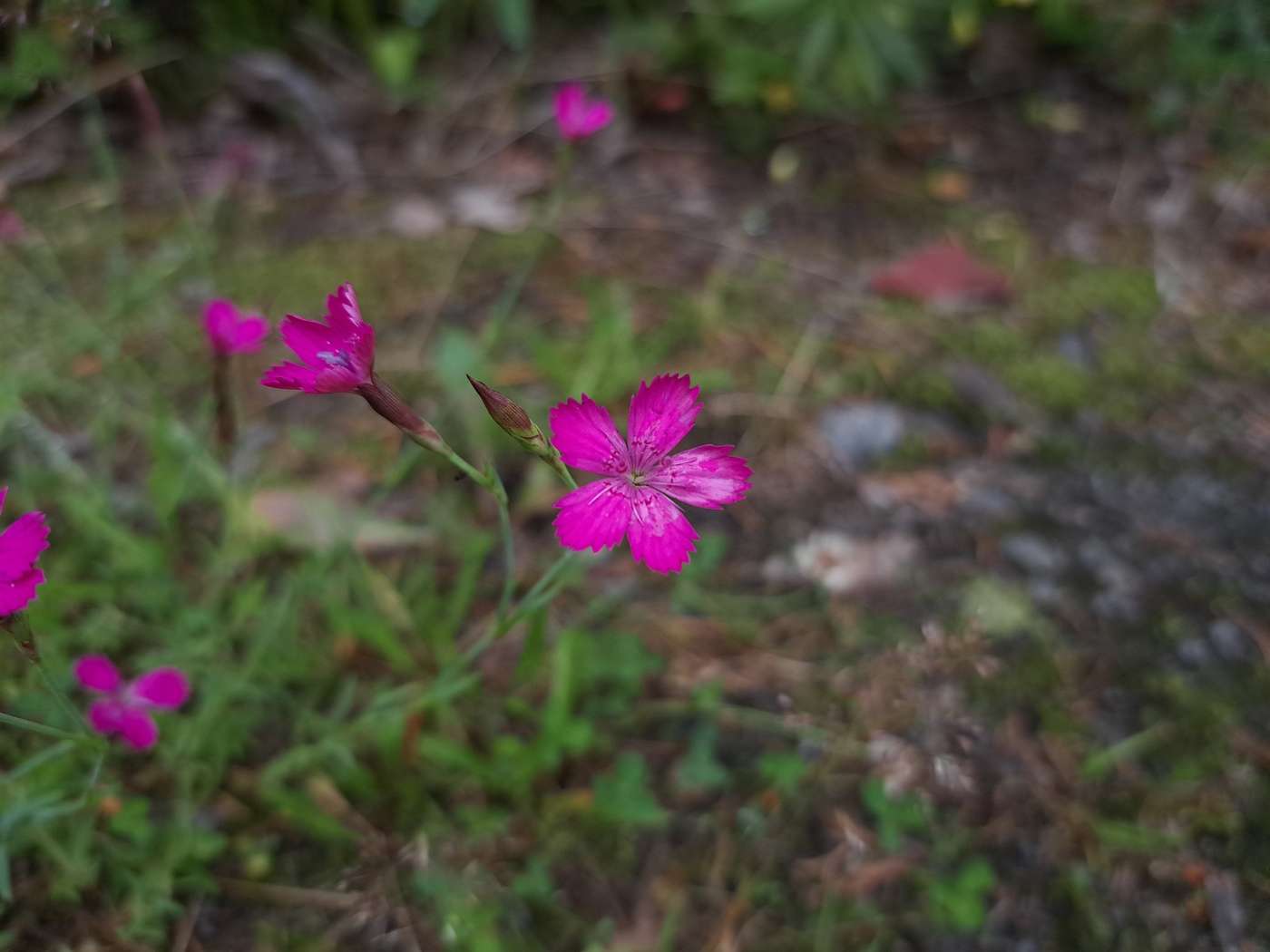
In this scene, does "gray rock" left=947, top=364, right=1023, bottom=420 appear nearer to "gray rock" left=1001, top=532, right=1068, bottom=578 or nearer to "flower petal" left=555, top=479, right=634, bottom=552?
"gray rock" left=1001, top=532, right=1068, bottom=578

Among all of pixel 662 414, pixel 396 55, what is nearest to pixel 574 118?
pixel 662 414

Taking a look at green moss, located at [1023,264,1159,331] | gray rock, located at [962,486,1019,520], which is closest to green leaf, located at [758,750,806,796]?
gray rock, located at [962,486,1019,520]

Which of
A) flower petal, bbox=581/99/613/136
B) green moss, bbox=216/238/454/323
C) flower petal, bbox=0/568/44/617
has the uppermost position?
flower petal, bbox=581/99/613/136

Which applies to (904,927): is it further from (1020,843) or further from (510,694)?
(510,694)

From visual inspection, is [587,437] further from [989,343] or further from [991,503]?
[989,343]

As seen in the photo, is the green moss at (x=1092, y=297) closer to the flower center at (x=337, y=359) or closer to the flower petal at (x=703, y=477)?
the flower petal at (x=703, y=477)
